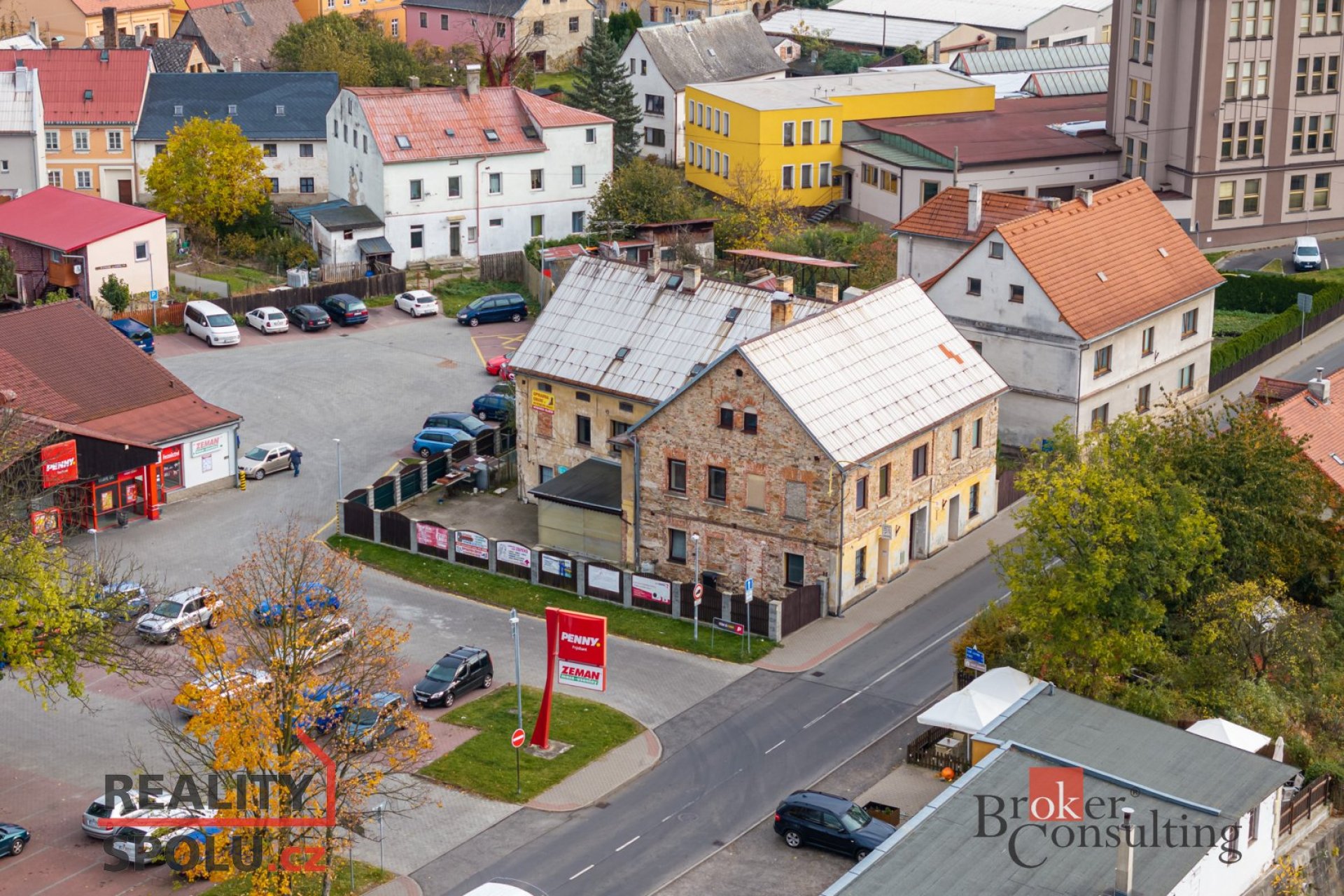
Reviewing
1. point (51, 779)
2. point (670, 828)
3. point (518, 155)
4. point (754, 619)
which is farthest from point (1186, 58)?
point (51, 779)

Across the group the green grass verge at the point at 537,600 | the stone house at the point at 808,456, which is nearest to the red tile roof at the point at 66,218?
the green grass verge at the point at 537,600

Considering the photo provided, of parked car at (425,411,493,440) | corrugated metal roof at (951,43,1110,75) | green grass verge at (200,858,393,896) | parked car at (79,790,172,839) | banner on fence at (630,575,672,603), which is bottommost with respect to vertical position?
green grass verge at (200,858,393,896)

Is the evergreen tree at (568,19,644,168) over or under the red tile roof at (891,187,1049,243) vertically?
over

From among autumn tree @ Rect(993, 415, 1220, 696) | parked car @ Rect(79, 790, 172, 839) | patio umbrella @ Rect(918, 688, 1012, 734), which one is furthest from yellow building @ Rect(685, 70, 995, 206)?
parked car @ Rect(79, 790, 172, 839)

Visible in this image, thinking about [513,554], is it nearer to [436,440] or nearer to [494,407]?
[436,440]

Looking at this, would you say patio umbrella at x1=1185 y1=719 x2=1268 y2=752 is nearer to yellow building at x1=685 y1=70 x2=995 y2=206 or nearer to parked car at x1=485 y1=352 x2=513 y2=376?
parked car at x1=485 y1=352 x2=513 y2=376
